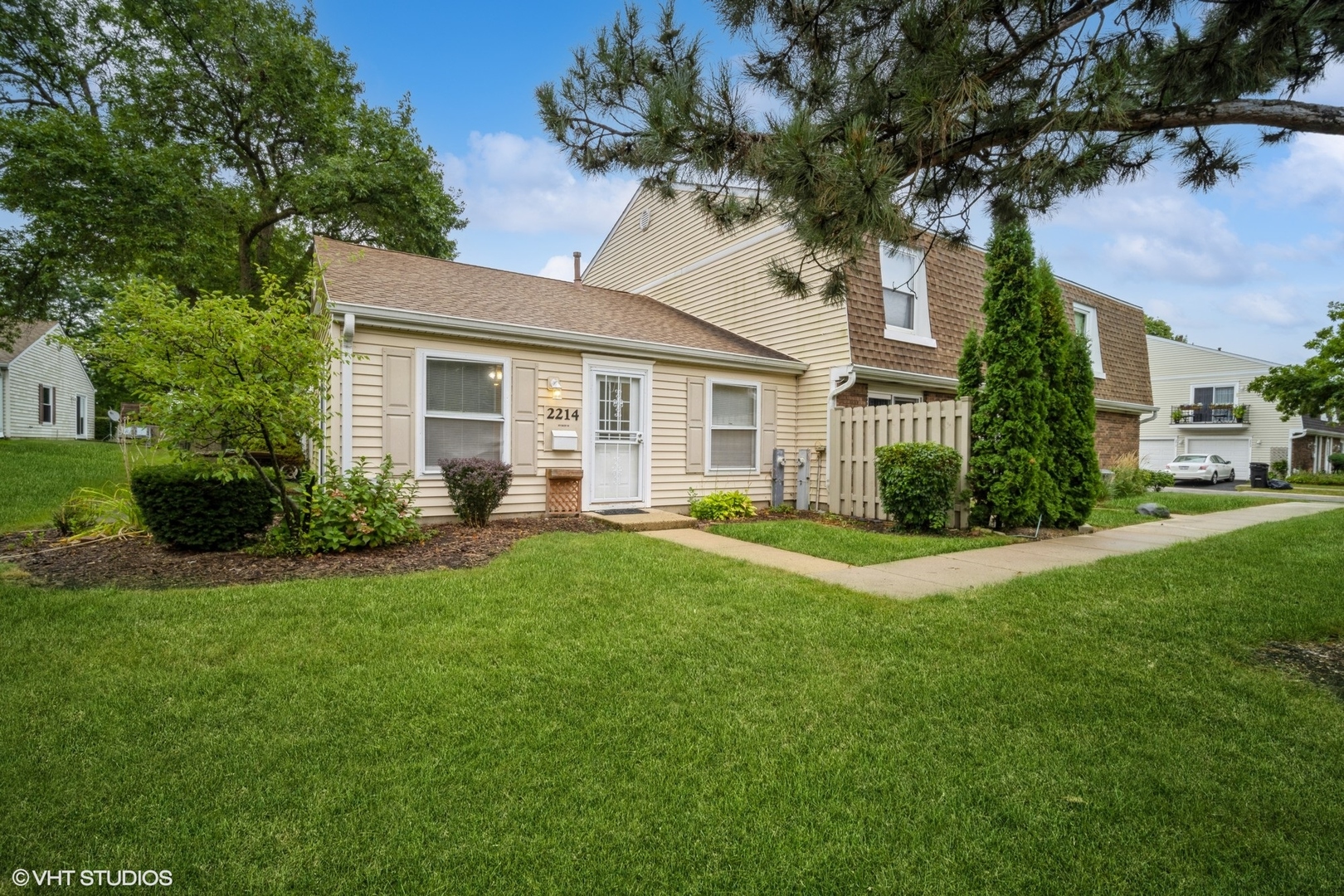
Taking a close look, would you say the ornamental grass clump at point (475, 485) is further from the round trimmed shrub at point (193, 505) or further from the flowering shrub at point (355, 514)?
the round trimmed shrub at point (193, 505)

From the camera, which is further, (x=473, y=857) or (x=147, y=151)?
(x=147, y=151)

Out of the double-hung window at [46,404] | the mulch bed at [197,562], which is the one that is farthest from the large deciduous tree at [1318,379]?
the double-hung window at [46,404]

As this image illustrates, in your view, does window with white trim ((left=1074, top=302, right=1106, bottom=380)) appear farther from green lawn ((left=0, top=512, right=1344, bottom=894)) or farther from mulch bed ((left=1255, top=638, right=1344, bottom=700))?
mulch bed ((left=1255, top=638, right=1344, bottom=700))

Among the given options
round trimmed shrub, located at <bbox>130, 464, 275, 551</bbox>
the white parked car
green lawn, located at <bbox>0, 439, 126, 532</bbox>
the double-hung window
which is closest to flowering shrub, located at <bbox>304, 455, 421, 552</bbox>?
round trimmed shrub, located at <bbox>130, 464, 275, 551</bbox>

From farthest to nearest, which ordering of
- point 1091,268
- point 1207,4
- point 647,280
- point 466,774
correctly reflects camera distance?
point 647,280 < point 1091,268 < point 1207,4 < point 466,774

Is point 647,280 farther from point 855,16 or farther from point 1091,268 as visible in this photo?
point 855,16

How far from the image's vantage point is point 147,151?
13797 mm

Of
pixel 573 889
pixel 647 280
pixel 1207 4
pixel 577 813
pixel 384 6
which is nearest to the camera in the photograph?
pixel 573 889

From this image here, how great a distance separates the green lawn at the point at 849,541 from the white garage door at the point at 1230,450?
29648 mm

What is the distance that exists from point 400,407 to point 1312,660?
7.86m

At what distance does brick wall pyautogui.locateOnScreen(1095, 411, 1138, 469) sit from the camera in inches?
551

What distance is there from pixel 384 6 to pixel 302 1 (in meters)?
8.85

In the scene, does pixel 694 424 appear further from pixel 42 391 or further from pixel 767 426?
pixel 42 391

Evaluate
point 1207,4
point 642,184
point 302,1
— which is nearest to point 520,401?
point 642,184
